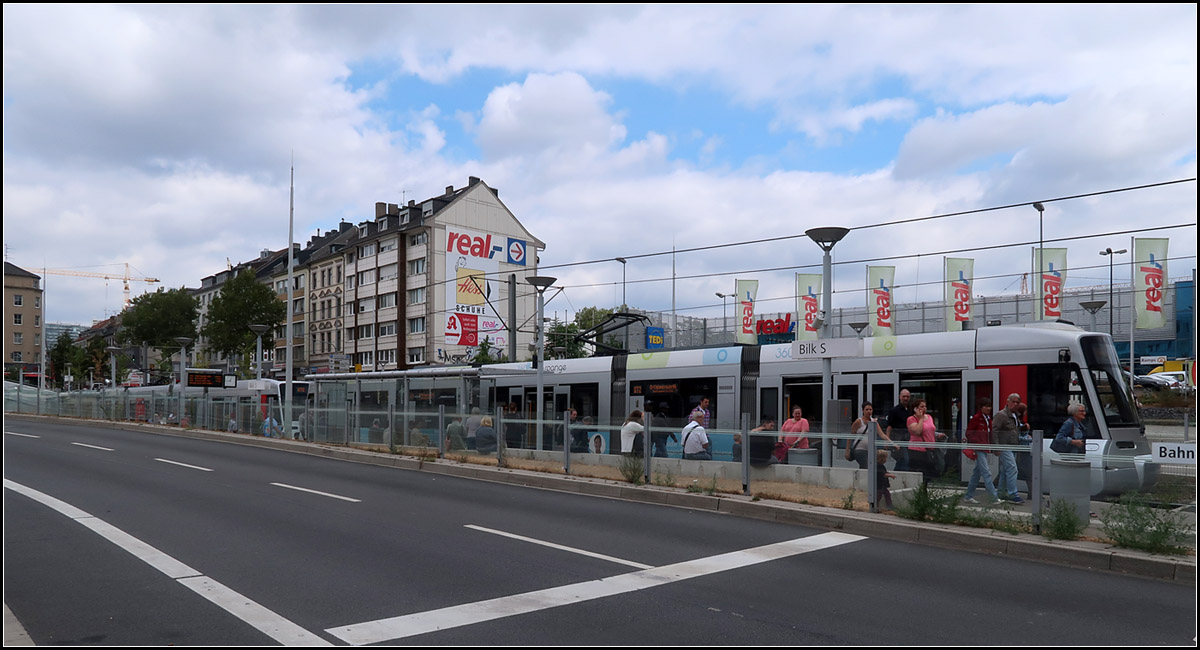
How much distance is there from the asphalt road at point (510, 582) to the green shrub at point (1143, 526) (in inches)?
28.6

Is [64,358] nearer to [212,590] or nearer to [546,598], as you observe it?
[212,590]

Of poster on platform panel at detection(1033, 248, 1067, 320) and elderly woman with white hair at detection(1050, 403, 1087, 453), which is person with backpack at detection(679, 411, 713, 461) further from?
poster on platform panel at detection(1033, 248, 1067, 320)

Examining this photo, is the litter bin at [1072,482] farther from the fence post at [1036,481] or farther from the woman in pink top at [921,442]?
the woman in pink top at [921,442]

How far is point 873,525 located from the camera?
11.7 metres

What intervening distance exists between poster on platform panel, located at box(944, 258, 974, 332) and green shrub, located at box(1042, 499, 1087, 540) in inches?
1319

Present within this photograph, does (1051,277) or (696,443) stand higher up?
(1051,277)

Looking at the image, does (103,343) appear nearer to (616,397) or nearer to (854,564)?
(616,397)

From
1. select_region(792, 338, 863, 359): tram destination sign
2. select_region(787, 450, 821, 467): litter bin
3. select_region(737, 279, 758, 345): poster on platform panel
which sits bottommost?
select_region(787, 450, 821, 467): litter bin

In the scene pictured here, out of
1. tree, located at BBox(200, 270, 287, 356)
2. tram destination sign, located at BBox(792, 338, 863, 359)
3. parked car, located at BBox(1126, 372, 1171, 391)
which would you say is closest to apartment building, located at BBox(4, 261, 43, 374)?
tree, located at BBox(200, 270, 287, 356)

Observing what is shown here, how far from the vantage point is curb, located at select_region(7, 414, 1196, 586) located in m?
9.23

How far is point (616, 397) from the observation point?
23.8 meters

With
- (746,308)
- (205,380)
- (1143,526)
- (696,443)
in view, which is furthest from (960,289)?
(205,380)

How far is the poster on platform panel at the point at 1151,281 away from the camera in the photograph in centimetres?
3925

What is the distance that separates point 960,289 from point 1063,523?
112 ft
